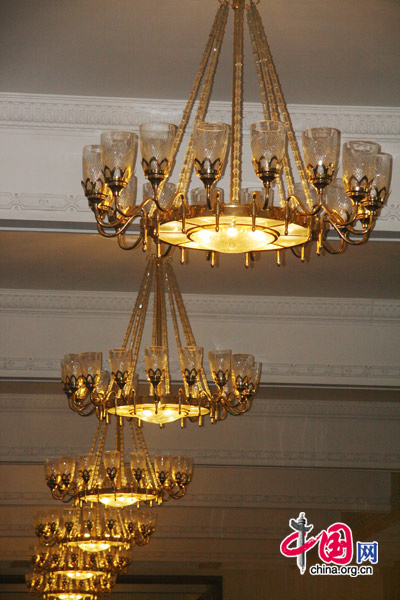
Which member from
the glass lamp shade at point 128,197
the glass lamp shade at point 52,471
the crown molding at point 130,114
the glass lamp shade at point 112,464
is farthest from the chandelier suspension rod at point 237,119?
the glass lamp shade at point 52,471

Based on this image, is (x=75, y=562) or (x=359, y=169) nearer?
(x=359, y=169)

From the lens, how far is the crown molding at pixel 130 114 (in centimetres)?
426

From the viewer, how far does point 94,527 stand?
649 centimetres

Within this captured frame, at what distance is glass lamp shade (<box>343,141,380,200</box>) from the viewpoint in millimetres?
2582

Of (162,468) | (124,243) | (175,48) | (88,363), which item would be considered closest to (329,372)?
(162,468)

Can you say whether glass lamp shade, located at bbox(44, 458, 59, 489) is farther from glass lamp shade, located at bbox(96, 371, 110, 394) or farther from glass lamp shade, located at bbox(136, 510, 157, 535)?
glass lamp shade, located at bbox(136, 510, 157, 535)

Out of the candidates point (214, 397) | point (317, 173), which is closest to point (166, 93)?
point (214, 397)

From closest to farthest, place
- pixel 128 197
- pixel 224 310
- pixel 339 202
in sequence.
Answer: pixel 339 202, pixel 128 197, pixel 224 310

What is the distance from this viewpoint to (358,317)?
6441 millimetres

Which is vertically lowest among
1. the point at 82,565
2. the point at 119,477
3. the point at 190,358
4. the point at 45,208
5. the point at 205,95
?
the point at 82,565

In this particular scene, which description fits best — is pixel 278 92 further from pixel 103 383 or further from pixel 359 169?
pixel 103 383

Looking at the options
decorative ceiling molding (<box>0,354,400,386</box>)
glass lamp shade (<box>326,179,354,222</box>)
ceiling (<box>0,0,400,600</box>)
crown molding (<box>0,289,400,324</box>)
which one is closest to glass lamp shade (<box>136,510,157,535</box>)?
decorative ceiling molding (<box>0,354,400,386</box>)

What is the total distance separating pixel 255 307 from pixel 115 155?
3892 mm

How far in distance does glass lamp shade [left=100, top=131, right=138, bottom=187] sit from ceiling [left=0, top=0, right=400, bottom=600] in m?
1.16
